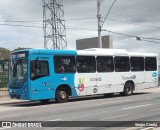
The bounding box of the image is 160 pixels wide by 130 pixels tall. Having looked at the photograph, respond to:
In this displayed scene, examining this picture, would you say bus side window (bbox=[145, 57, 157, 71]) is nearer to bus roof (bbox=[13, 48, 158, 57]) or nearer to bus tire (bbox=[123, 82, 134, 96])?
bus roof (bbox=[13, 48, 158, 57])

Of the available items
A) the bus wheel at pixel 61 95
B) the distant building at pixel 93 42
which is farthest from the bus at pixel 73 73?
the distant building at pixel 93 42

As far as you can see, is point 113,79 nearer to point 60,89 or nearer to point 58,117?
point 60,89

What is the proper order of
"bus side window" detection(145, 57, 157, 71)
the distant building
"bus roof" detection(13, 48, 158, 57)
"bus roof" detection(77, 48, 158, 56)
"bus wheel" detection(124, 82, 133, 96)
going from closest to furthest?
"bus roof" detection(13, 48, 158, 57), "bus roof" detection(77, 48, 158, 56), "bus wheel" detection(124, 82, 133, 96), "bus side window" detection(145, 57, 157, 71), the distant building

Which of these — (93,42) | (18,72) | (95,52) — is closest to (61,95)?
(18,72)

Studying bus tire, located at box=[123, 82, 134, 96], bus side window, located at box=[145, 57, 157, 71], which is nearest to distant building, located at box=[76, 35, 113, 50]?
bus side window, located at box=[145, 57, 157, 71]

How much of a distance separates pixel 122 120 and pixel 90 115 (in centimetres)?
217

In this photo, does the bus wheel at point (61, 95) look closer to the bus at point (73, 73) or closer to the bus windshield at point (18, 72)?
the bus at point (73, 73)

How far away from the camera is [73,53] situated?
24.0 meters

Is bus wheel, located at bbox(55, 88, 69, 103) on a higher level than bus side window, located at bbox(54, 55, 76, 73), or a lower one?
lower

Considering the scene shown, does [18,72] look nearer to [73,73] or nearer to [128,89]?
[73,73]

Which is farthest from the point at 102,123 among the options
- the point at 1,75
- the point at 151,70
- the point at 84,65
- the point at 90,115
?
the point at 1,75

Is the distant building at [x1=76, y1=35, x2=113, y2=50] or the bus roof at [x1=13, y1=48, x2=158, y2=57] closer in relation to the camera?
the bus roof at [x1=13, y1=48, x2=158, y2=57]

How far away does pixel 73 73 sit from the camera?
78.7 feet

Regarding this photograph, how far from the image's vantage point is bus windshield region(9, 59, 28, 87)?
22031mm
